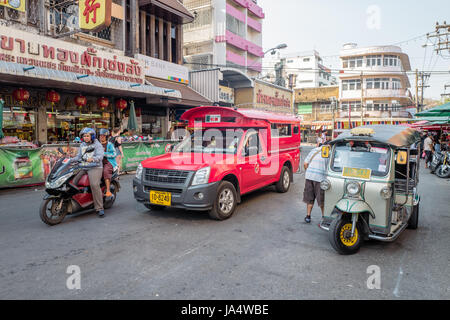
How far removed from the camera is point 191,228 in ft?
18.4

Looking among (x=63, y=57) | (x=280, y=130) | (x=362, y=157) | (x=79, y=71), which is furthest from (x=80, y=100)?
(x=362, y=157)

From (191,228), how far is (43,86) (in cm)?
1044

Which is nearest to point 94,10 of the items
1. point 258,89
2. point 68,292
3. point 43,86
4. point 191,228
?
point 43,86

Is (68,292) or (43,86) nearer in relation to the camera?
(68,292)

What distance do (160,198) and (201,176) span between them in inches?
35.3

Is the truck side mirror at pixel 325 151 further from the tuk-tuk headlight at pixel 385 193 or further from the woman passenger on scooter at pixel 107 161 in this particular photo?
the woman passenger on scooter at pixel 107 161

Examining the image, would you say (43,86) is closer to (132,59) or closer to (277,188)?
(132,59)

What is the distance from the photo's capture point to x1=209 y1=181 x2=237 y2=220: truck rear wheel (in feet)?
19.5

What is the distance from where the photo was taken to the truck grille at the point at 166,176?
5.81 meters

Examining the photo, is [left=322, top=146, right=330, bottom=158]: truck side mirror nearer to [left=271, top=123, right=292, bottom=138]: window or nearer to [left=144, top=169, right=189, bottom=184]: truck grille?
[left=144, top=169, right=189, bottom=184]: truck grille

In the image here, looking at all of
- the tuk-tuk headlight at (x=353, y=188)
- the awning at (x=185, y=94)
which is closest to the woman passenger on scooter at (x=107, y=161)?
the tuk-tuk headlight at (x=353, y=188)

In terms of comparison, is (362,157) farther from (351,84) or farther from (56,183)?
(351,84)

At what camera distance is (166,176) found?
5.93 meters
